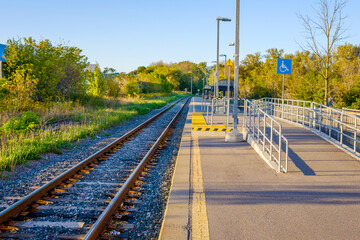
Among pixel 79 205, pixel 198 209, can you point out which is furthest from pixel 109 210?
pixel 198 209

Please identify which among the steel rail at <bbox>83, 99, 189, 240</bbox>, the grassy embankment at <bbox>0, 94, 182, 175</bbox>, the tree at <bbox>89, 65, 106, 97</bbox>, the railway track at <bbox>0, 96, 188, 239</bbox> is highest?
the tree at <bbox>89, 65, 106, 97</bbox>

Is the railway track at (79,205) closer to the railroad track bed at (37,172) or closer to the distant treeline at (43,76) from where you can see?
the railroad track bed at (37,172)

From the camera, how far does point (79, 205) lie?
19.7 feet

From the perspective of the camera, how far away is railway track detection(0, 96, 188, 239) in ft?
16.0

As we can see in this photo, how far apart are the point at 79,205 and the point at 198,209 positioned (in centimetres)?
214

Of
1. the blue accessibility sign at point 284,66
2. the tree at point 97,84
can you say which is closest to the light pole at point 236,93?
the blue accessibility sign at point 284,66

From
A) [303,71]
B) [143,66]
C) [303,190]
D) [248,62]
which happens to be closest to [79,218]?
[303,190]

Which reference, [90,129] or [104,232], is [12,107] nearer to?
[90,129]

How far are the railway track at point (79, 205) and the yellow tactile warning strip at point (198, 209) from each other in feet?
3.53

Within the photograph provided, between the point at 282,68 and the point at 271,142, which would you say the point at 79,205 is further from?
the point at 282,68

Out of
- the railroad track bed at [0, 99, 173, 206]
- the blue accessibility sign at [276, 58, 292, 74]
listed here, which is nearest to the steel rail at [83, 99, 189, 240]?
the railroad track bed at [0, 99, 173, 206]

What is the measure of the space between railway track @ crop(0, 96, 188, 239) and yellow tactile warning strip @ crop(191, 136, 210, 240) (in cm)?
108

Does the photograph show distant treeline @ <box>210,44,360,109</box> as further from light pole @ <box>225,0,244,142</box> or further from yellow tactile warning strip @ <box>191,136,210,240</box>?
→ yellow tactile warning strip @ <box>191,136,210,240</box>

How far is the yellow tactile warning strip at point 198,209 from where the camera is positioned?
14.9 feet
